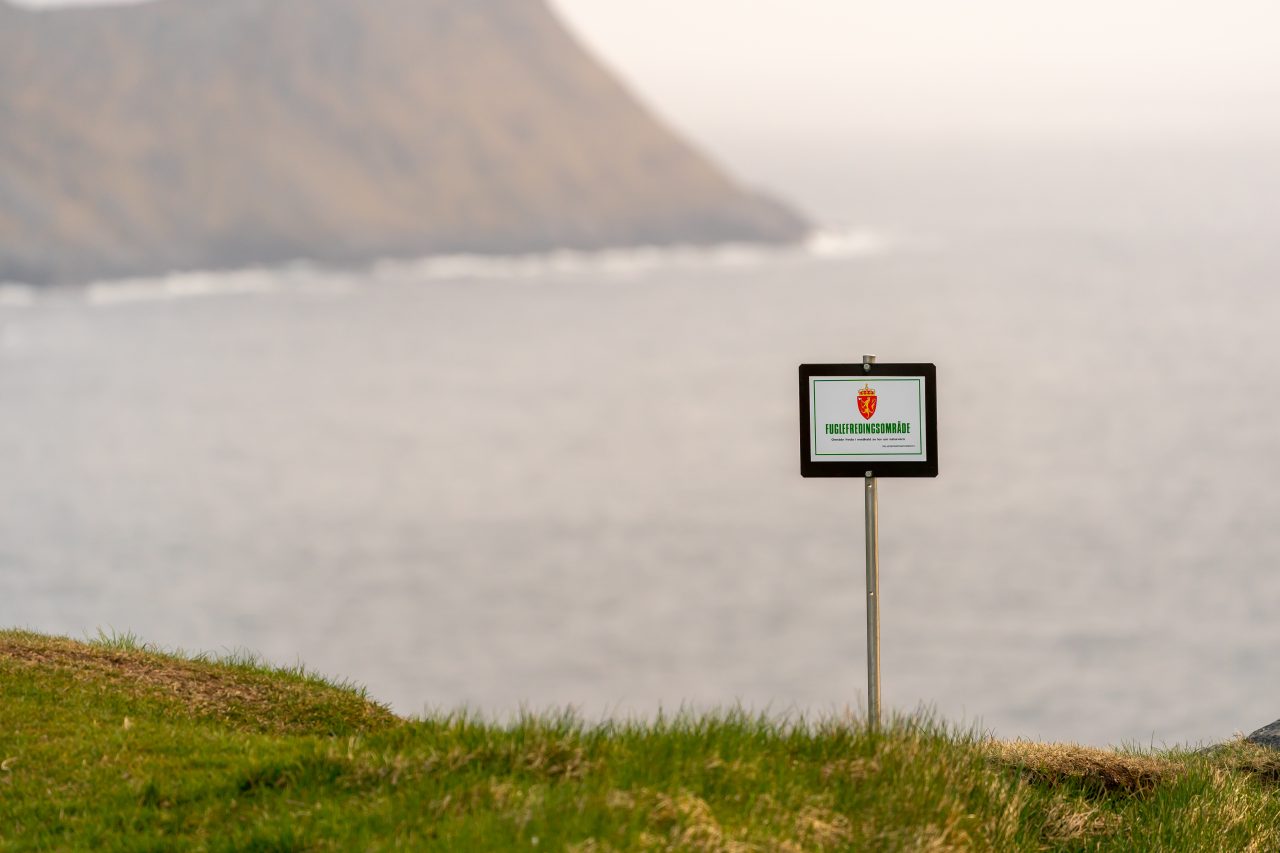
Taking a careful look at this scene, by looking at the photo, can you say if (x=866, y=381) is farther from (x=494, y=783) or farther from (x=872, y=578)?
(x=494, y=783)

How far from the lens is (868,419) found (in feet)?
36.8

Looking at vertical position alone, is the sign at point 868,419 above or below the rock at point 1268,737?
above

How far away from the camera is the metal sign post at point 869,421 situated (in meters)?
11.2

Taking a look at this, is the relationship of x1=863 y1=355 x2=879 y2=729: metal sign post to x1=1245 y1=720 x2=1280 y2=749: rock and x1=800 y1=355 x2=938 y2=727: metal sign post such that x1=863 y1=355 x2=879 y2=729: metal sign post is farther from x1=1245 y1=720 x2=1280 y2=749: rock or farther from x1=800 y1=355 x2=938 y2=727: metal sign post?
x1=1245 y1=720 x2=1280 y2=749: rock

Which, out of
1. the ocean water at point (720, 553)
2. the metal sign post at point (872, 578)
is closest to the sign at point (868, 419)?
the metal sign post at point (872, 578)

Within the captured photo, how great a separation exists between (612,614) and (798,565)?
59.6ft

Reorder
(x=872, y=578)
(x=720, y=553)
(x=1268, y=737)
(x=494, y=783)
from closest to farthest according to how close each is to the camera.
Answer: (x=494, y=783) → (x=872, y=578) → (x=1268, y=737) → (x=720, y=553)

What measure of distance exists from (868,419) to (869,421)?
0.02m

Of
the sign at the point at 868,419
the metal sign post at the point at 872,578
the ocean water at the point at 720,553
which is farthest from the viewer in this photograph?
the ocean water at the point at 720,553

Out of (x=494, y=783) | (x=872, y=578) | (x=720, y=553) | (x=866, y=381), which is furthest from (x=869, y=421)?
(x=720, y=553)

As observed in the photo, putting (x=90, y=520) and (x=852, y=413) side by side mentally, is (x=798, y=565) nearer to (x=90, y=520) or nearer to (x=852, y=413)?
(x=90, y=520)

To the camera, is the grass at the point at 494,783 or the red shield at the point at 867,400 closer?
the grass at the point at 494,783

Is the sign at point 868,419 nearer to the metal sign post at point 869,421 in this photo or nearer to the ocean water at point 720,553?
the metal sign post at point 869,421

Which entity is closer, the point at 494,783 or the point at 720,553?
the point at 494,783
